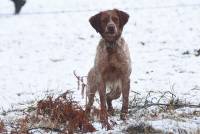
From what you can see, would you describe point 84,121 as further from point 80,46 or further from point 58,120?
point 80,46

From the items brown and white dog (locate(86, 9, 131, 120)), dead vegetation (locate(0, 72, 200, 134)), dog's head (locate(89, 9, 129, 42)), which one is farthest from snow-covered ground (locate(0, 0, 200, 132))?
dead vegetation (locate(0, 72, 200, 134))

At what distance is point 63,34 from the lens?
17.0 metres

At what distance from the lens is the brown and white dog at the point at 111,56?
241 inches

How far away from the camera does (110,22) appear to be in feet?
20.0

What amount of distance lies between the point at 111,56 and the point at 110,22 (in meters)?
0.43

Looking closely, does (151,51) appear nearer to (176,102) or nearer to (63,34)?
(63,34)

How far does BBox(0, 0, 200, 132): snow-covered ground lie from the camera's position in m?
10.5

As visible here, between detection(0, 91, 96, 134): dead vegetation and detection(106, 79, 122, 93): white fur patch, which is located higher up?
detection(106, 79, 122, 93): white fur patch

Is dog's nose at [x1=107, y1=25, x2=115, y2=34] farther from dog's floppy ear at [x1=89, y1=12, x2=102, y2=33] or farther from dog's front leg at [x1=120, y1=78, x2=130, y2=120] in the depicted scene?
dog's front leg at [x1=120, y1=78, x2=130, y2=120]

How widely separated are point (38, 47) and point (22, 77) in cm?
343

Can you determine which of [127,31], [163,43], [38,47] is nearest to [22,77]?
[38,47]

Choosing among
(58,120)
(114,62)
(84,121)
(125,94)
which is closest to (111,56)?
(114,62)

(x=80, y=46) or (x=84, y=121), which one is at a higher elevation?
(x=80, y=46)

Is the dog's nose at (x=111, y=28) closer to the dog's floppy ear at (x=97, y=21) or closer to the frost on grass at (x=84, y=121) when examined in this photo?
the dog's floppy ear at (x=97, y=21)
